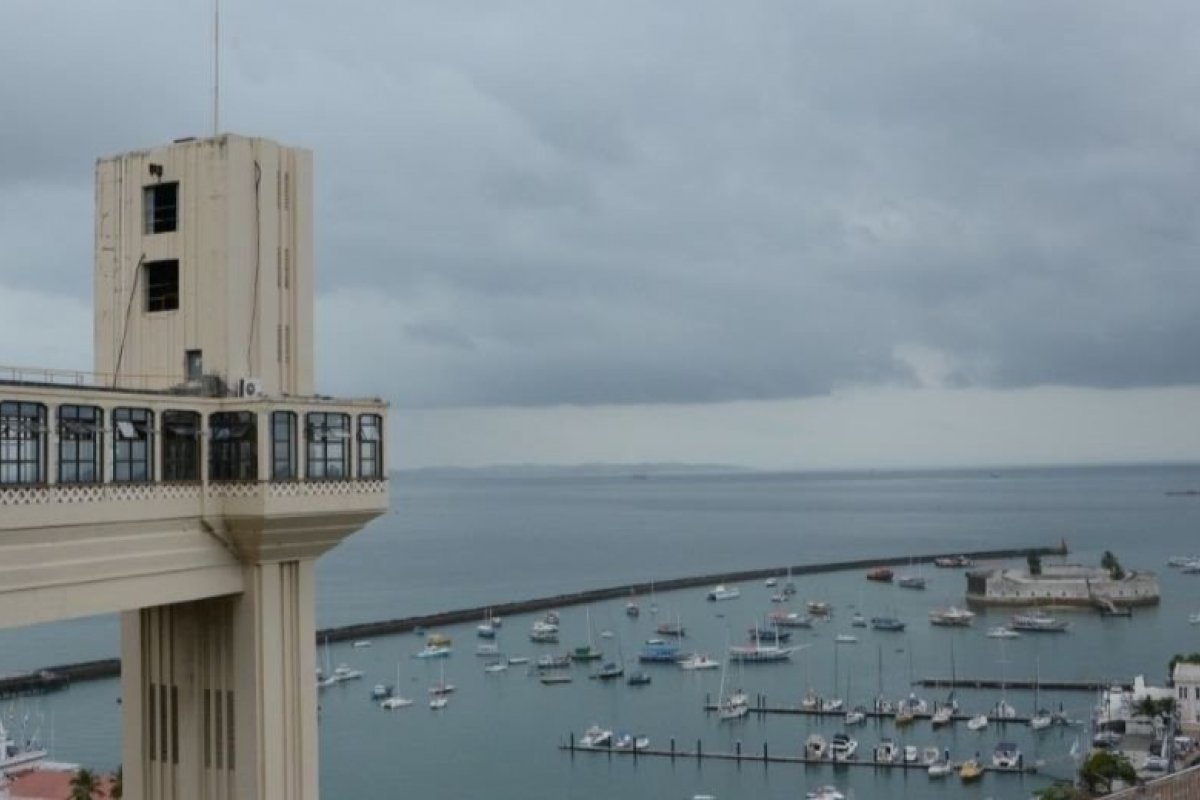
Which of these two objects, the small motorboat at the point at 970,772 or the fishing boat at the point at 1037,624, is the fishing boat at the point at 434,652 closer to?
the fishing boat at the point at 1037,624

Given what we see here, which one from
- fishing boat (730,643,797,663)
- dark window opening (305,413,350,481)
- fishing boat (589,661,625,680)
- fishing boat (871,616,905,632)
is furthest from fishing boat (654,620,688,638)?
dark window opening (305,413,350,481)

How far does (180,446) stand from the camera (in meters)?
9.84

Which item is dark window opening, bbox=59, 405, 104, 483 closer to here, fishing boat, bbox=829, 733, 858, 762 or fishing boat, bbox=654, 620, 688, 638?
fishing boat, bbox=829, 733, 858, 762

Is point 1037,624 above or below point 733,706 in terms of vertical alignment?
above

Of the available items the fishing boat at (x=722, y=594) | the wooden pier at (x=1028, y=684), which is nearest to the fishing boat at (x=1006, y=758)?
the wooden pier at (x=1028, y=684)

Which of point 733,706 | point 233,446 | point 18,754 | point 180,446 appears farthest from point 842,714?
point 180,446

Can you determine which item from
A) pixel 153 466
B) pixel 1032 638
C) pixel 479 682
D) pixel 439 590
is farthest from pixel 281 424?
pixel 439 590

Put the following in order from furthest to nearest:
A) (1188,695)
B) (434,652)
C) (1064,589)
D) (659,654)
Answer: (1064,589) < (434,652) < (659,654) < (1188,695)

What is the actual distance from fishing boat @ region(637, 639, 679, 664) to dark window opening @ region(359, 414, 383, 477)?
5649 centimetres

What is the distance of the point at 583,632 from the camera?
77.5 meters

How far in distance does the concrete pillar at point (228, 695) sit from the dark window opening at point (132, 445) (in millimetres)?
1370

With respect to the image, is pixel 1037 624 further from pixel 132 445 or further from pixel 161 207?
pixel 132 445

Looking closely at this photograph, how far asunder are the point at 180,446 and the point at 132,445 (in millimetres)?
516

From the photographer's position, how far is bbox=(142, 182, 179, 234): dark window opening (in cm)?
1082
